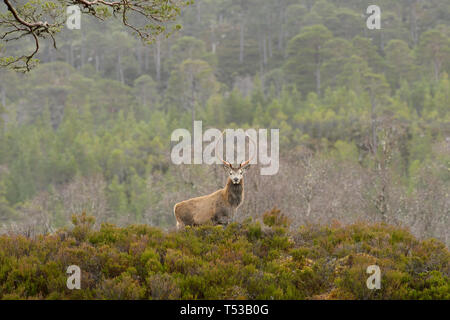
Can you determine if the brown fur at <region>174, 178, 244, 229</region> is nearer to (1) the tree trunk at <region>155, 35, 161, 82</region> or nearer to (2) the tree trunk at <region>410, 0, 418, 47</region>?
(1) the tree trunk at <region>155, 35, 161, 82</region>

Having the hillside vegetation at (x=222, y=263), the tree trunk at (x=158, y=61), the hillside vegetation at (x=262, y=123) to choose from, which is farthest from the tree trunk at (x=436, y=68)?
the hillside vegetation at (x=222, y=263)

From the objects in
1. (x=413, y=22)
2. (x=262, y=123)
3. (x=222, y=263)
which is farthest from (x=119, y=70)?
(x=222, y=263)

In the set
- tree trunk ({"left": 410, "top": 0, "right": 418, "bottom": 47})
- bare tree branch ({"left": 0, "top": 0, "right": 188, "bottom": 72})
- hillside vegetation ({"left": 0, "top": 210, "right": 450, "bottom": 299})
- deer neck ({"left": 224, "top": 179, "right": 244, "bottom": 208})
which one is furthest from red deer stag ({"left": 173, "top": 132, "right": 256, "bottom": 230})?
tree trunk ({"left": 410, "top": 0, "right": 418, "bottom": 47})

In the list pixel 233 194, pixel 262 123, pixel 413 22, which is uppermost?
pixel 413 22

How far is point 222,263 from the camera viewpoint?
664 cm

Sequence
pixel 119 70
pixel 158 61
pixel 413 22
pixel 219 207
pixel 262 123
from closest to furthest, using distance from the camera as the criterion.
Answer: pixel 219 207, pixel 262 123, pixel 413 22, pixel 119 70, pixel 158 61

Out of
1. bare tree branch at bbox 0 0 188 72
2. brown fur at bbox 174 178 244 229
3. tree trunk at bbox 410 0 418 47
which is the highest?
tree trunk at bbox 410 0 418 47

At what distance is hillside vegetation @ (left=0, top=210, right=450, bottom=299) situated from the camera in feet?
19.6

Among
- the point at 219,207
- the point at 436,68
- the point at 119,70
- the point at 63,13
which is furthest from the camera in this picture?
the point at 119,70

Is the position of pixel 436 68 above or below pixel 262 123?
above

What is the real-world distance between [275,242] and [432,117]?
150ft

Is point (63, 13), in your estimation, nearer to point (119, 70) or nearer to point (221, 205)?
point (221, 205)

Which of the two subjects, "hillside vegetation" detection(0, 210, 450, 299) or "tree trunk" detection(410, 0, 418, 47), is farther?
"tree trunk" detection(410, 0, 418, 47)

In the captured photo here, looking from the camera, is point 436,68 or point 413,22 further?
point 413,22
